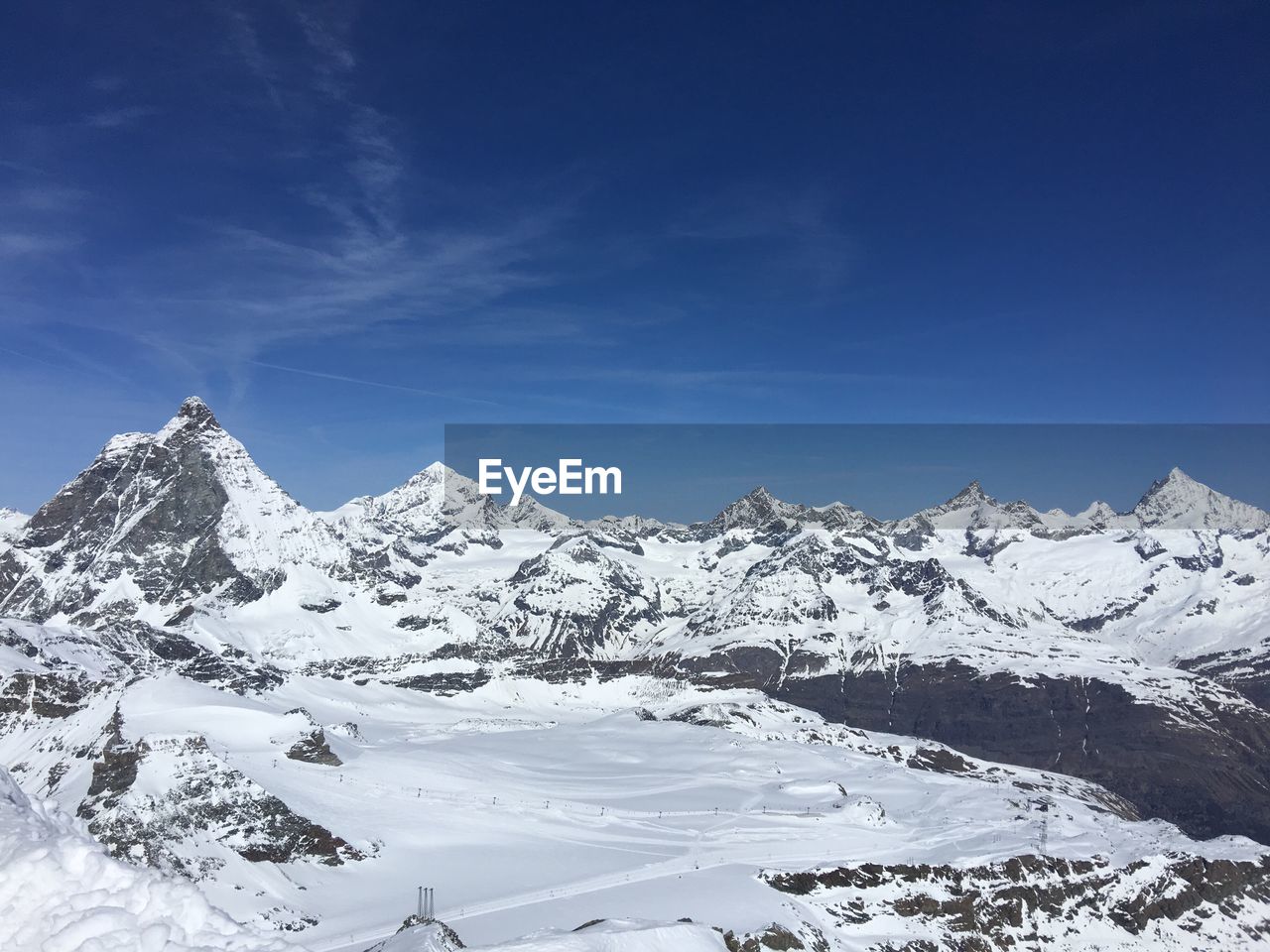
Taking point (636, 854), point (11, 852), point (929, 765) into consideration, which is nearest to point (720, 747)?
point (929, 765)

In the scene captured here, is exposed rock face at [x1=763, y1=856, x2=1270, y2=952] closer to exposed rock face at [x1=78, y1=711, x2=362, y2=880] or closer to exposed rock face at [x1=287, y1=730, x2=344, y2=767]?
exposed rock face at [x1=78, y1=711, x2=362, y2=880]

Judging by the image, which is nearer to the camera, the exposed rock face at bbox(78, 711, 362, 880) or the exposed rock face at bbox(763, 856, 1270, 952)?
the exposed rock face at bbox(78, 711, 362, 880)

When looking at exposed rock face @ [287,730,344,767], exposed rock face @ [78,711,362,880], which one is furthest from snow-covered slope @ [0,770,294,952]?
exposed rock face @ [287,730,344,767]

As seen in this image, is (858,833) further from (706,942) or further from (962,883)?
(706,942)

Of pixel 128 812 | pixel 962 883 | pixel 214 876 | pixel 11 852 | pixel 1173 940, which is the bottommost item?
pixel 1173 940

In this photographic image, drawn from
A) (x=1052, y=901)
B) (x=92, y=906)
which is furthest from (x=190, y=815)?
(x=1052, y=901)

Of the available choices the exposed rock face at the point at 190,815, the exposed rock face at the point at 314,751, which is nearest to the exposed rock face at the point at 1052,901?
the exposed rock face at the point at 190,815

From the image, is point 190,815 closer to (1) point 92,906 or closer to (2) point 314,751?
(2) point 314,751

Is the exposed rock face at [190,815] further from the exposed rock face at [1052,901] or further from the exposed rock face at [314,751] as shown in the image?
the exposed rock face at [1052,901]
